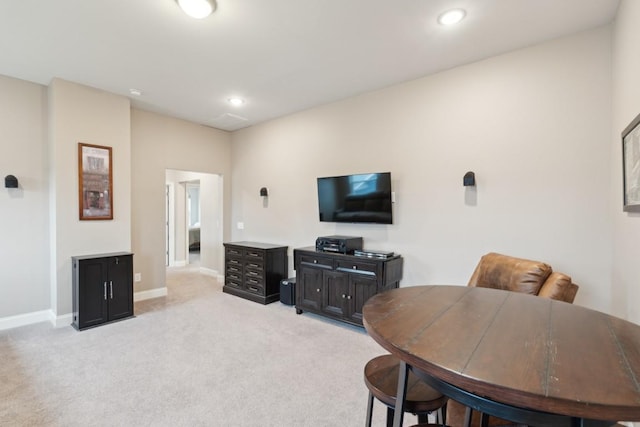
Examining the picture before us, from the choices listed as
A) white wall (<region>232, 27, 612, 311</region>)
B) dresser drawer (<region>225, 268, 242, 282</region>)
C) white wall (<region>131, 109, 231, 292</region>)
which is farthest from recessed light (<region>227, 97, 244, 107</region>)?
dresser drawer (<region>225, 268, 242, 282</region>)

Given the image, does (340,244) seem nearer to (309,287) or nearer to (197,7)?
(309,287)

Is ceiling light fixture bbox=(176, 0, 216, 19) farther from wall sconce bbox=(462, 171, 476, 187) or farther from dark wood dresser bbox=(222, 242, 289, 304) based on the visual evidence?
dark wood dresser bbox=(222, 242, 289, 304)

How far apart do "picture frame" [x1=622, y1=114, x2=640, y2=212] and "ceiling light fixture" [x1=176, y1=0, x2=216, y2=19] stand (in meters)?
2.87

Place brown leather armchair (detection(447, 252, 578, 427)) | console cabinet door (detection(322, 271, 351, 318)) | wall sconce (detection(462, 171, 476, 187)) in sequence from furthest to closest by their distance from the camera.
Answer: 1. console cabinet door (detection(322, 271, 351, 318))
2. wall sconce (detection(462, 171, 476, 187))
3. brown leather armchair (detection(447, 252, 578, 427))

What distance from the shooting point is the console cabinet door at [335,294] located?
3670mm

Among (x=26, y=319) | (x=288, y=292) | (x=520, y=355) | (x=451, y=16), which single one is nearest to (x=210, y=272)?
(x=288, y=292)

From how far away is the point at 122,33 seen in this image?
2645 millimetres

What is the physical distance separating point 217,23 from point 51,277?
12.2 ft

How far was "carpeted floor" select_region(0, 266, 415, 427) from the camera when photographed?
6.76ft

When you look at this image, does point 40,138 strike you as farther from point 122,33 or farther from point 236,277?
point 236,277

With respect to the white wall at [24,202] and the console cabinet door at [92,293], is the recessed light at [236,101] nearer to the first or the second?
the white wall at [24,202]

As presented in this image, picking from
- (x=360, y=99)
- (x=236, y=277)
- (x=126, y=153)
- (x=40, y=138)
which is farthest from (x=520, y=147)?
(x=40, y=138)

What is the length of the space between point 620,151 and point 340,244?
266 cm

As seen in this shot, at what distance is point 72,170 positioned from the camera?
3697 millimetres
